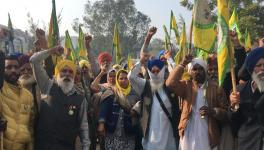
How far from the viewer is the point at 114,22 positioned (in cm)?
6600

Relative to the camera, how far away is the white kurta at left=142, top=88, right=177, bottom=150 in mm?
5633

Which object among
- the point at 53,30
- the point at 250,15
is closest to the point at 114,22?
the point at 250,15

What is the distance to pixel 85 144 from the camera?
545 centimetres

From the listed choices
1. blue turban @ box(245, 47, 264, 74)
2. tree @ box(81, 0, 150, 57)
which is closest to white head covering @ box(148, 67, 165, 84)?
blue turban @ box(245, 47, 264, 74)

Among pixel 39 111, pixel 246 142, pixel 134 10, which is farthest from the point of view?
pixel 134 10

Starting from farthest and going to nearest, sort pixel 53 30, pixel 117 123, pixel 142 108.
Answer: pixel 53 30
pixel 117 123
pixel 142 108

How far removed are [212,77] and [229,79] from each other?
0.70 ft

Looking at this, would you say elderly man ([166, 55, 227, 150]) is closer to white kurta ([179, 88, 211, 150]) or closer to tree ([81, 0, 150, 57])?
white kurta ([179, 88, 211, 150])

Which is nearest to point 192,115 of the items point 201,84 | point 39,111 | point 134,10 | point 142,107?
point 201,84

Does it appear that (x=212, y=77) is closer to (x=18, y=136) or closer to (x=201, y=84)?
(x=201, y=84)

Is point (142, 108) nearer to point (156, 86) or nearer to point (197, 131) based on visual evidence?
point (156, 86)

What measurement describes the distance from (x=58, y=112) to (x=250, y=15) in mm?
17362

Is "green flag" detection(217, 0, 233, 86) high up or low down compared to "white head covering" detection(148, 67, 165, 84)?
up

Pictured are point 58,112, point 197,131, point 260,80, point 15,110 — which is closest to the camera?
point 260,80
